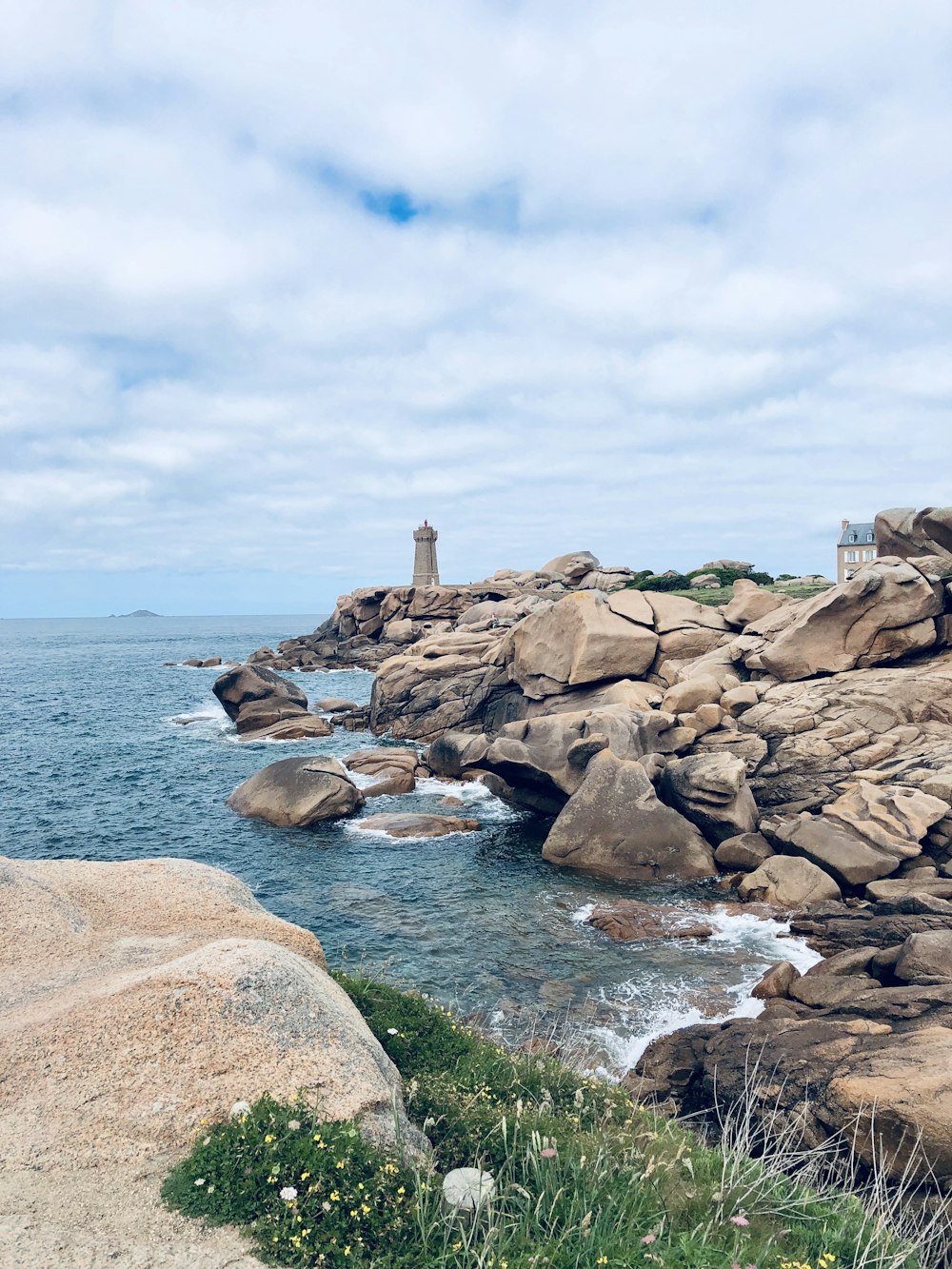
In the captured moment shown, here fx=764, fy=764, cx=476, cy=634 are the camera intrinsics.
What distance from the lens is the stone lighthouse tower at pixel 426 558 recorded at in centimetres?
10625

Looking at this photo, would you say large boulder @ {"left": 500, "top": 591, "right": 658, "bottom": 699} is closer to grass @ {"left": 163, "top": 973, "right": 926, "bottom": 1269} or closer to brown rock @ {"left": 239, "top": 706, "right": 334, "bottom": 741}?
brown rock @ {"left": 239, "top": 706, "right": 334, "bottom": 741}

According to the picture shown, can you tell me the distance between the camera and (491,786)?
3391 centimetres

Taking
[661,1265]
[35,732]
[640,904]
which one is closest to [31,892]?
[661,1265]

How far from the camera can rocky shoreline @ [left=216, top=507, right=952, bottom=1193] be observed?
11.9 metres

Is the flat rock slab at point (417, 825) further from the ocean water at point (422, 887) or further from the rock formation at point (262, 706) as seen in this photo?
the rock formation at point (262, 706)

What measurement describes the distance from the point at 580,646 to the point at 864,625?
38.4 feet

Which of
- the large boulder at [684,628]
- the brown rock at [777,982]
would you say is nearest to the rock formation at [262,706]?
the large boulder at [684,628]

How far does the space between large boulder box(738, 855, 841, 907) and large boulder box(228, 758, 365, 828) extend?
A: 15.5 m

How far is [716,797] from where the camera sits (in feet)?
80.9

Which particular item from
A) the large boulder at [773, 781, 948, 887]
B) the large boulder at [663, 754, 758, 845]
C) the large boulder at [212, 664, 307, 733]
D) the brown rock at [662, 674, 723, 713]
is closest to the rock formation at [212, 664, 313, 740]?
the large boulder at [212, 664, 307, 733]

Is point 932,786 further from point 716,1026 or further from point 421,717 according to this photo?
point 421,717

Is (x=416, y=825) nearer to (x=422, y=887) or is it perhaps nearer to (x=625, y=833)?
(x=422, y=887)

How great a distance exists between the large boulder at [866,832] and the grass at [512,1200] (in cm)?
1453

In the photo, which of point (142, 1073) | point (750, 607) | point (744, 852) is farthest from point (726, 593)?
point (142, 1073)
